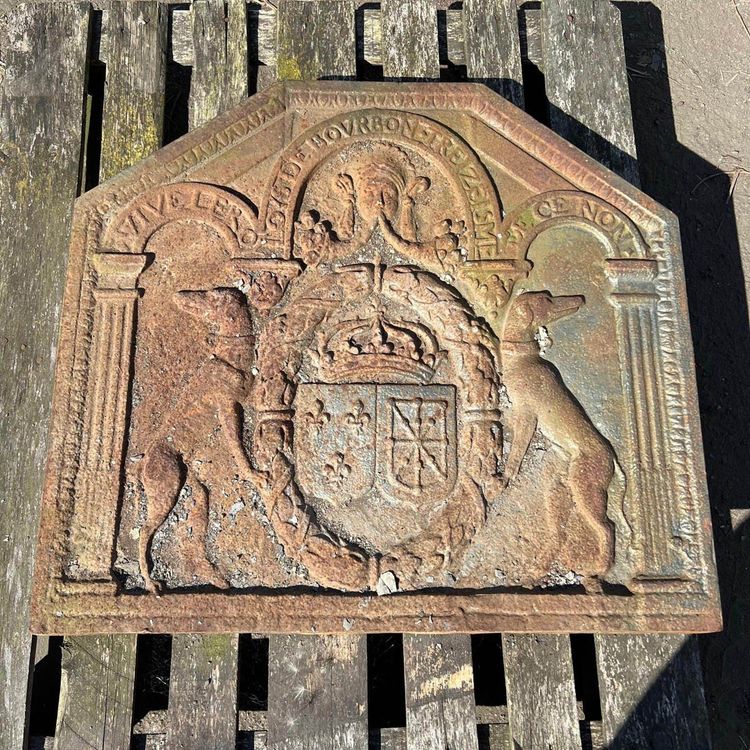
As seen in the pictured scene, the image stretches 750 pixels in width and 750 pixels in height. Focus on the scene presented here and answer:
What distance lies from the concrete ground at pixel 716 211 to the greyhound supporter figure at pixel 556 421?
3.96 feet

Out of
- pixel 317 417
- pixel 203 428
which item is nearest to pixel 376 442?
pixel 317 417

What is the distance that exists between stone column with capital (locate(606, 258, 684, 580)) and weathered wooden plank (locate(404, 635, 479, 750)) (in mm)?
734

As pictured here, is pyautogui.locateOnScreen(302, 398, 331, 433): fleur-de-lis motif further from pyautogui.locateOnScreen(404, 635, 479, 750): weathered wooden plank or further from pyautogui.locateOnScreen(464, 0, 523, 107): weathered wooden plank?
pyautogui.locateOnScreen(464, 0, 523, 107): weathered wooden plank

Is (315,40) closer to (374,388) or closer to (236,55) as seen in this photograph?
(236,55)

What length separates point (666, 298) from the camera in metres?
2.43

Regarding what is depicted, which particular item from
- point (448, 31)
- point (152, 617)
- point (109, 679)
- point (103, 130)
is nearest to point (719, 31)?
point (448, 31)

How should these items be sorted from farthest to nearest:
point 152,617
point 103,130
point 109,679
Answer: point 103,130 → point 109,679 → point 152,617

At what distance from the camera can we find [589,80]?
9.63 feet

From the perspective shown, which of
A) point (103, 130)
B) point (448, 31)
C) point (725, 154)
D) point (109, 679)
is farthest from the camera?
point (725, 154)

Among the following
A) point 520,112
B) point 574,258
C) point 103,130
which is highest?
point 103,130

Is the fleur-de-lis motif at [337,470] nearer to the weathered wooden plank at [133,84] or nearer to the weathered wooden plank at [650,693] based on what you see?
the weathered wooden plank at [650,693]

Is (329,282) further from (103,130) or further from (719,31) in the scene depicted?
(719,31)

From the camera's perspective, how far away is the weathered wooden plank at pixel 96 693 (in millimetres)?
2260

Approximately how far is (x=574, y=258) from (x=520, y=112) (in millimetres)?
650
